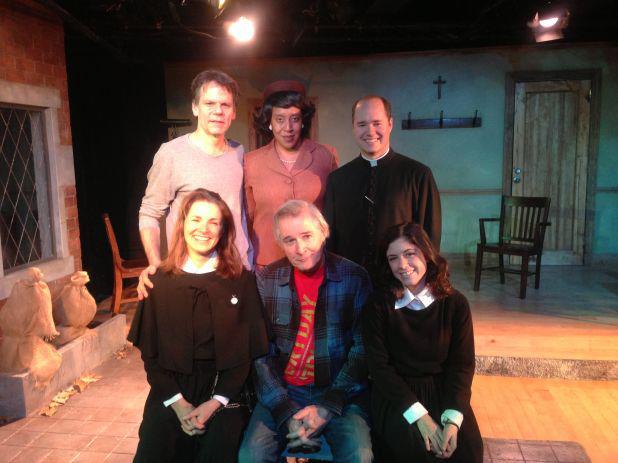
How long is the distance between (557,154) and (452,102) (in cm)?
138

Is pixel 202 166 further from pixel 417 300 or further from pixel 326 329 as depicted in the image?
pixel 417 300

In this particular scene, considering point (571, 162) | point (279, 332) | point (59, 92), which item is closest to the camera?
point (279, 332)

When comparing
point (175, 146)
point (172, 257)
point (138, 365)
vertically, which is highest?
point (175, 146)

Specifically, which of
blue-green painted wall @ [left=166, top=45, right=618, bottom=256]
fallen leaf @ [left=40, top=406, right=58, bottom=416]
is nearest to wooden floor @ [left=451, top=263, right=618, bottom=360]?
blue-green painted wall @ [left=166, top=45, right=618, bottom=256]

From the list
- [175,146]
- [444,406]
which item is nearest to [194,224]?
[175,146]

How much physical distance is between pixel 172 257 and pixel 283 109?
85 cm

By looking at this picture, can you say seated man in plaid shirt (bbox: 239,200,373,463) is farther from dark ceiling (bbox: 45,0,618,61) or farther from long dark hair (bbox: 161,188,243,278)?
dark ceiling (bbox: 45,0,618,61)

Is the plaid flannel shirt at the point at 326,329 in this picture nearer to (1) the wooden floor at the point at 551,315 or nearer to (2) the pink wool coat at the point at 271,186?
(2) the pink wool coat at the point at 271,186

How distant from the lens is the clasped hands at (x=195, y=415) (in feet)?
6.34

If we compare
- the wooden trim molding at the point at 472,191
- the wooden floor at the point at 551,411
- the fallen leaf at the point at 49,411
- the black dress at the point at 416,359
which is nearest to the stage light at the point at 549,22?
the wooden trim molding at the point at 472,191

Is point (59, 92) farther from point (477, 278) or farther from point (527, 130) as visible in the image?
point (527, 130)

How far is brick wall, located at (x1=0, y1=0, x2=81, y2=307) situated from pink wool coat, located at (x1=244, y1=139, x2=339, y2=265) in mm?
2215

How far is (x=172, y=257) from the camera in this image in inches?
81.6

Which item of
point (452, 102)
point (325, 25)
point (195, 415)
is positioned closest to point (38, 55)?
point (325, 25)
